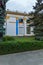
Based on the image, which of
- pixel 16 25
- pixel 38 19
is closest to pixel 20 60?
pixel 38 19

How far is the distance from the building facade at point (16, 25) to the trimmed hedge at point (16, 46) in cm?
1623

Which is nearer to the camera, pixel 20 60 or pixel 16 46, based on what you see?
pixel 20 60

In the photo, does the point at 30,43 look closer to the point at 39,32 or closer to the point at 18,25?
the point at 39,32

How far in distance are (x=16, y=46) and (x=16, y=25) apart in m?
20.2

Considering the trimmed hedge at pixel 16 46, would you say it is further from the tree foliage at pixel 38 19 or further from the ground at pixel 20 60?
the tree foliage at pixel 38 19

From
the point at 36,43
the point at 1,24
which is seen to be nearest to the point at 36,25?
→ the point at 36,43

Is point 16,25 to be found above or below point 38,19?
below

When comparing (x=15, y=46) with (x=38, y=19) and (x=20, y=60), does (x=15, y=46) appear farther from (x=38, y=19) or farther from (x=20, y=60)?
(x=38, y=19)

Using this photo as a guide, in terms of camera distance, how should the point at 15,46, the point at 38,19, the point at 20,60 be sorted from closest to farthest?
the point at 20,60, the point at 15,46, the point at 38,19

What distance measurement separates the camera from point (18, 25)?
A: 116 ft

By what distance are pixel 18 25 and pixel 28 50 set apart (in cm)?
1950

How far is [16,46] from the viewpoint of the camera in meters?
14.9

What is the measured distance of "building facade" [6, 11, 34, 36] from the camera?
34.0m

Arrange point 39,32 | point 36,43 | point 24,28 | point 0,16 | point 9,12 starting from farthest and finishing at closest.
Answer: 1. point 24,28
2. point 9,12
3. point 39,32
4. point 36,43
5. point 0,16
